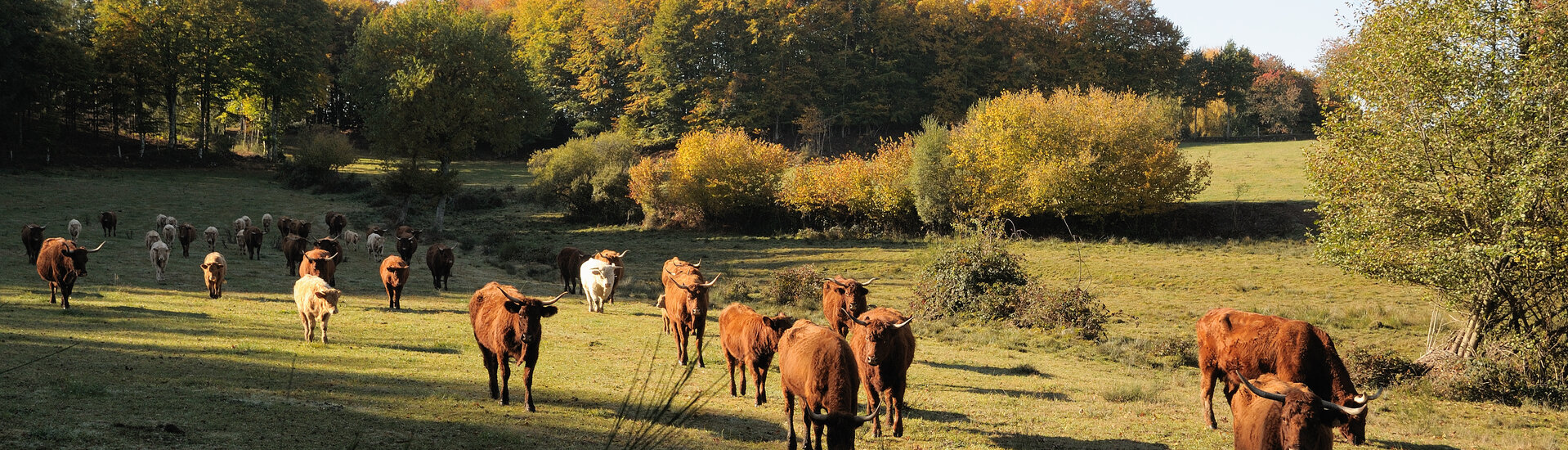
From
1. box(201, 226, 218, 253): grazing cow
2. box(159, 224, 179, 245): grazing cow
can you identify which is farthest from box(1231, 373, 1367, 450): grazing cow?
box(159, 224, 179, 245): grazing cow

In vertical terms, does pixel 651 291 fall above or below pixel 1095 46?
below

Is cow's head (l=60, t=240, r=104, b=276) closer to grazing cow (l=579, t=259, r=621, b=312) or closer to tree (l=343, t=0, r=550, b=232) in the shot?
grazing cow (l=579, t=259, r=621, b=312)

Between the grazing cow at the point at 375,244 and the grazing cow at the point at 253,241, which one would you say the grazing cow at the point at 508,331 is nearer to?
the grazing cow at the point at 253,241

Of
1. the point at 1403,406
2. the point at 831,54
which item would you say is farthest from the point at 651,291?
the point at 831,54

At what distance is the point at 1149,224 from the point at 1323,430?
4333 centimetres

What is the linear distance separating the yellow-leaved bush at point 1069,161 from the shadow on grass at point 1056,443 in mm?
36011

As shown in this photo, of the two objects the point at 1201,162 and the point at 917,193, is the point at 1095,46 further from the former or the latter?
the point at 917,193

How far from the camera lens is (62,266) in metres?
17.0

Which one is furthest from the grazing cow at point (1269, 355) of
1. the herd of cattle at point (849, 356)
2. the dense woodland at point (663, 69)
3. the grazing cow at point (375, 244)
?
the dense woodland at point (663, 69)

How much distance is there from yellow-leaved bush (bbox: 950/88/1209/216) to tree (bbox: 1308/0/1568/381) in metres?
27.3

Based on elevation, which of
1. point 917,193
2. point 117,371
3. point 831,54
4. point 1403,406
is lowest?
point 1403,406

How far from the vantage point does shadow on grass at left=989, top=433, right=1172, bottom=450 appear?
415 inches

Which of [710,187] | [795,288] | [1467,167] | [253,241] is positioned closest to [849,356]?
[1467,167]

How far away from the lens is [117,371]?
11008 millimetres
